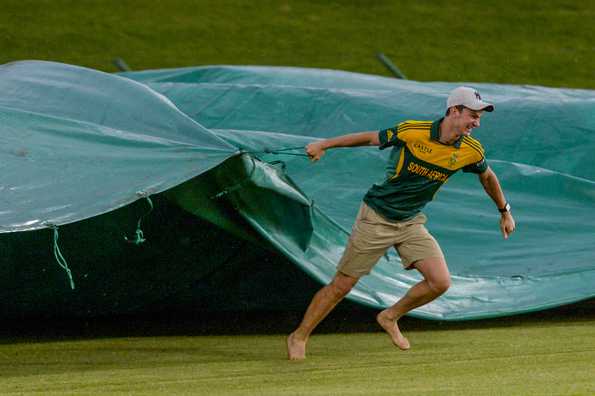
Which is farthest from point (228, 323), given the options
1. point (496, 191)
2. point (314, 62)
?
point (314, 62)

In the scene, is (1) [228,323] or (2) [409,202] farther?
(1) [228,323]

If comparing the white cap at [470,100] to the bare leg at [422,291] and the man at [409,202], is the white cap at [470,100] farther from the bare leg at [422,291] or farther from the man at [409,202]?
the bare leg at [422,291]

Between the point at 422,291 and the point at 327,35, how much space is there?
15442mm

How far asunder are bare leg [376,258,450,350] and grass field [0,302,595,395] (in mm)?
158

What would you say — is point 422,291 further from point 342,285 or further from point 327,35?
point 327,35

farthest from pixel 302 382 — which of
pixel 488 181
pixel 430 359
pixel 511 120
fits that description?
pixel 511 120

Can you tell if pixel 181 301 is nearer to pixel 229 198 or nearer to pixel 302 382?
pixel 229 198

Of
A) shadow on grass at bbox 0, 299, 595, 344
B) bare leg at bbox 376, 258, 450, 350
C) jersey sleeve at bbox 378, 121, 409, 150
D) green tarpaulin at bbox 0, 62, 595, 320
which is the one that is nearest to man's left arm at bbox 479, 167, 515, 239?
bare leg at bbox 376, 258, 450, 350

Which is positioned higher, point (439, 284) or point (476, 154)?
point (476, 154)

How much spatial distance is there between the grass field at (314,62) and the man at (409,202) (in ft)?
1.02

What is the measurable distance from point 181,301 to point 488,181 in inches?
102

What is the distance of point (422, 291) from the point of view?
6.76m

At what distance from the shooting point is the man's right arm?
6.41 m

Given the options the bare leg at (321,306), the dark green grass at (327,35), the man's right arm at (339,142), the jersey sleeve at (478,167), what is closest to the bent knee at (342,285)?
the bare leg at (321,306)
